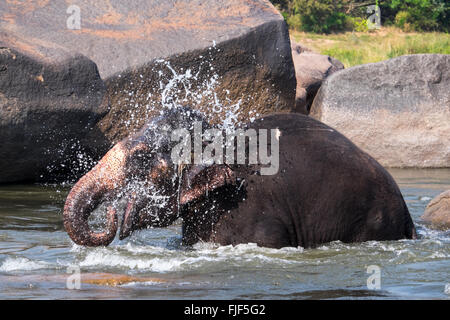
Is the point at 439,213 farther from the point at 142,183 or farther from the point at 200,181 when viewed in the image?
the point at 142,183

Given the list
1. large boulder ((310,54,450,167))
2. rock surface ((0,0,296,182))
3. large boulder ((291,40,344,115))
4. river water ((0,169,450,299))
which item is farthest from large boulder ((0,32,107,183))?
large boulder ((291,40,344,115))

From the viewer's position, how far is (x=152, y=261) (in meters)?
5.27

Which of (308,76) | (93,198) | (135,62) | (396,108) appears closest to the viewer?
(93,198)

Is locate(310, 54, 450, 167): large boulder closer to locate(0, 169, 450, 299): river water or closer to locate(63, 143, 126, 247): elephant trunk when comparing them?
locate(0, 169, 450, 299): river water

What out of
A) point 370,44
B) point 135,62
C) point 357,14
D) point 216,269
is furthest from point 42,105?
point 357,14

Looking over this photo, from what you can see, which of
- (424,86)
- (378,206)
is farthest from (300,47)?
(378,206)

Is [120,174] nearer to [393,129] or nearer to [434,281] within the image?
[434,281]

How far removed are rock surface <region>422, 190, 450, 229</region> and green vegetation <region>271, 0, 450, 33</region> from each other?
23521mm

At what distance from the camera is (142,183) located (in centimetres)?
523

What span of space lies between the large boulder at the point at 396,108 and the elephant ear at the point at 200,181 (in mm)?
7210

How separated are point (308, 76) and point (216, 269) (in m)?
10.7

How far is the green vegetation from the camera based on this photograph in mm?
30906

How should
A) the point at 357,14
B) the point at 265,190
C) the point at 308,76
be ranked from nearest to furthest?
1. the point at 265,190
2. the point at 308,76
3. the point at 357,14

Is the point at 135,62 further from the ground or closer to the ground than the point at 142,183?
further from the ground
